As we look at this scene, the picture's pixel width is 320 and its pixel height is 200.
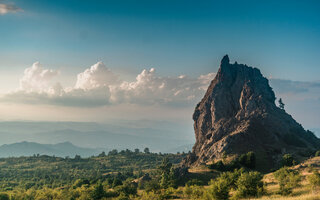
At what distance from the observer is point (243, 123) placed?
5049 inches

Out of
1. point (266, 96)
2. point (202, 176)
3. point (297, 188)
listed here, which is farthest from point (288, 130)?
point (297, 188)

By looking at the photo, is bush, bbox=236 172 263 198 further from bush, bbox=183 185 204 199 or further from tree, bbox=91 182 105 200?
tree, bbox=91 182 105 200

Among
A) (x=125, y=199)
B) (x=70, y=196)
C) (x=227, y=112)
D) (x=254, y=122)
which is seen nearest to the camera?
(x=125, y=199)

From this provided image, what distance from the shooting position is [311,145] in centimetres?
12812

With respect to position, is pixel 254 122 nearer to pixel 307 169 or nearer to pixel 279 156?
pixel 279 156

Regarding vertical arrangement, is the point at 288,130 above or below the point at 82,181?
above

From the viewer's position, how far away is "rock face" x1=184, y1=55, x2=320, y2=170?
11601 centimetres

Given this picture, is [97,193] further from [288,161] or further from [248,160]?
[288,161]

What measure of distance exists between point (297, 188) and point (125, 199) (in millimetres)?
42797

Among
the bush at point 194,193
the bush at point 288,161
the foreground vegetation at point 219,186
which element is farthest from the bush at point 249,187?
the bush at point 288,161

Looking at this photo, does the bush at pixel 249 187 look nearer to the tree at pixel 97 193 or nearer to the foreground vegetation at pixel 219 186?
the foreground vegetation at pixel 219 186

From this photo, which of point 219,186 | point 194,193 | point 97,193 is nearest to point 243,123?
point 194,193

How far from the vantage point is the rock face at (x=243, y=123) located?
11601cm

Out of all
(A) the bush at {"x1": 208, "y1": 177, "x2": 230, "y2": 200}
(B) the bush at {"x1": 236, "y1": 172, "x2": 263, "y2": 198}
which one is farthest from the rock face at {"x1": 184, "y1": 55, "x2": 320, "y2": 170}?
(A) the bush at {"x1": 208, "y1": 177, "x2": 230, "y2": 200}
